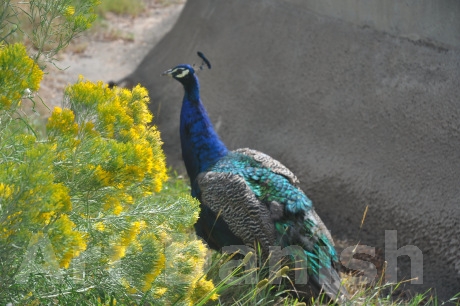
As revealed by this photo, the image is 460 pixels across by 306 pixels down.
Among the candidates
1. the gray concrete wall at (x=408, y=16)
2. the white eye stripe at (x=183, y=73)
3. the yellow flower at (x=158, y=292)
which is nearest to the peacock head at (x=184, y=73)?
the white eye stripe at (x=183, y=73)

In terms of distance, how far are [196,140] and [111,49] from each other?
419 cm

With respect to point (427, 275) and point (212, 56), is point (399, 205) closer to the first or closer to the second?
point (427, 275)

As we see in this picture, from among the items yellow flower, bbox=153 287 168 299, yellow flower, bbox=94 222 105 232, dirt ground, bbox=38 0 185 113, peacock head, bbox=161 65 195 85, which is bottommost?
dirt ground, bbox=38 0 185 113

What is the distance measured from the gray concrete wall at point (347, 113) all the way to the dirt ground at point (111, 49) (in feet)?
3.73

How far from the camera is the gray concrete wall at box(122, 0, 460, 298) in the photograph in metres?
4.88

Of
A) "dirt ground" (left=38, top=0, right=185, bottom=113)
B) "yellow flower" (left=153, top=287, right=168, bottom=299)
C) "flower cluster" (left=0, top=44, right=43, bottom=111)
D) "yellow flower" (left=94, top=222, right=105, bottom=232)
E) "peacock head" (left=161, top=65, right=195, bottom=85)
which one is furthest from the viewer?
"dirt ground" (left=38, top=0, right=185, bottom=113)

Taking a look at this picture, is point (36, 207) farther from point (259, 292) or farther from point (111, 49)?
point (111, 49)

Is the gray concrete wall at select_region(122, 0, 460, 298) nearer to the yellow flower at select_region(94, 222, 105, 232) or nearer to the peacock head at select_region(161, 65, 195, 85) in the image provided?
the peacock head at select_region(161, 65, 195, 85)

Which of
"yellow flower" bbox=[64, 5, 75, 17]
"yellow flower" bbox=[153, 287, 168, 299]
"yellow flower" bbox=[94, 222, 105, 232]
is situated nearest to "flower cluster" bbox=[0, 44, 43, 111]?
"yellow flower" bbox=[64, 5, 75, 17]

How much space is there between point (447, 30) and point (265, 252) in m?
2.08

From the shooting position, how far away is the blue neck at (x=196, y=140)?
4488 mm

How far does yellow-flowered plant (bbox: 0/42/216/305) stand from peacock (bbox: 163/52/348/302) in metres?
0.98

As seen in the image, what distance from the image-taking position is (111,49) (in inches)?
333

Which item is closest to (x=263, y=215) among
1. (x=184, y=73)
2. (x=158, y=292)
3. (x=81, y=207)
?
(x=158, y=292)
